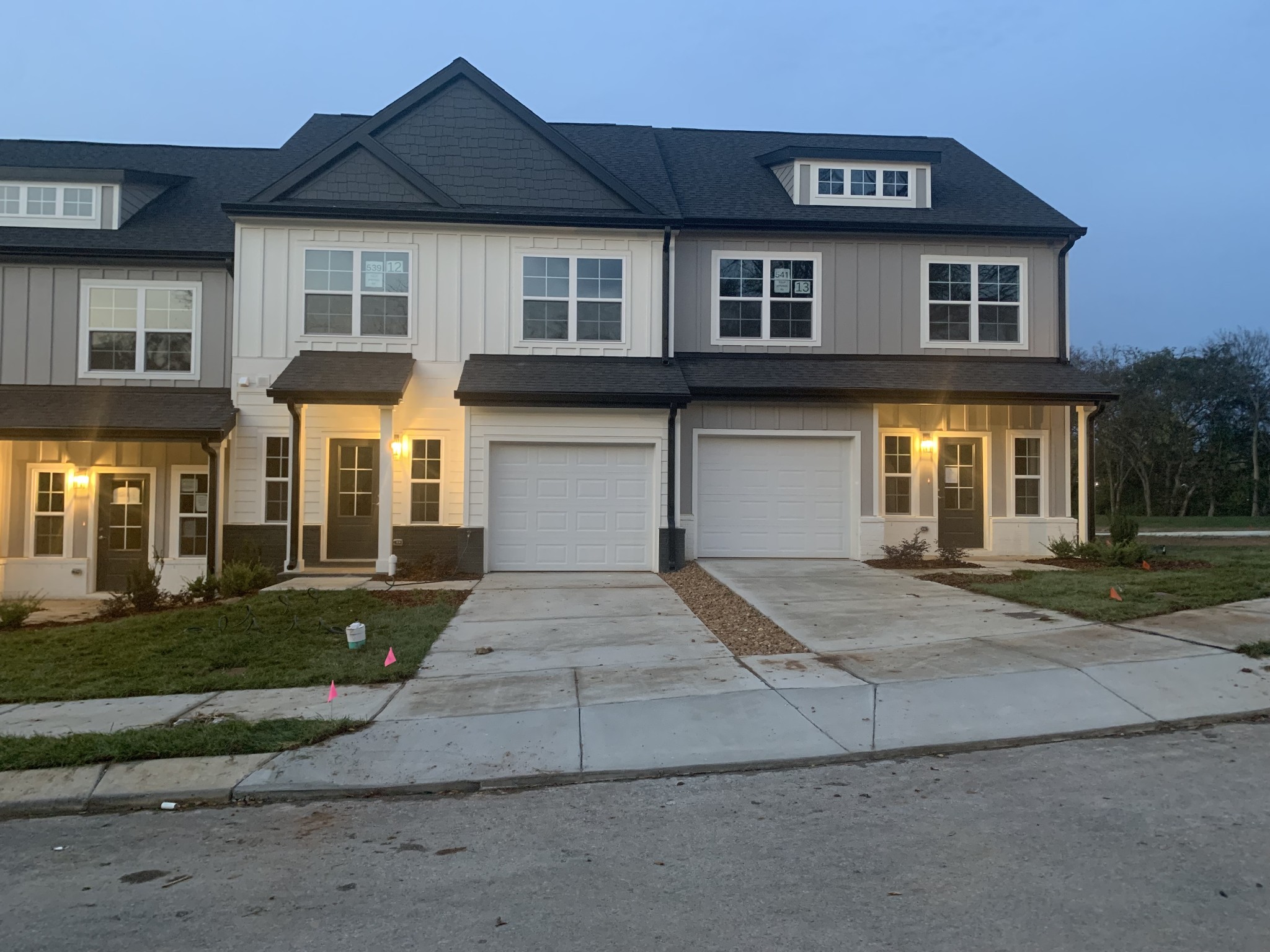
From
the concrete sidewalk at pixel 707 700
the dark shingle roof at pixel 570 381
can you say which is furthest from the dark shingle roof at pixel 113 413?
the concrete sidewalk at pixel 707 700

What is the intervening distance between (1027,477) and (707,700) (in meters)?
11.6

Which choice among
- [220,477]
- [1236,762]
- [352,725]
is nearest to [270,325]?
[220,477]

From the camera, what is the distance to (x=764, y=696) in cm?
696

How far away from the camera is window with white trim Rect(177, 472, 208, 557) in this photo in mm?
16188

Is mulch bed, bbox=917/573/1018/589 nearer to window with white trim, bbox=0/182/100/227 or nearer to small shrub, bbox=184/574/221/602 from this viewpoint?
small shrub, bbox=184/574/221/602

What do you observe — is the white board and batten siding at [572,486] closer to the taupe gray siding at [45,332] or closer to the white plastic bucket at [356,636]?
the white plastic bucket at [356,636]

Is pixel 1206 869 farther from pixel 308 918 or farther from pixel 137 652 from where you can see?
pixel 137 652

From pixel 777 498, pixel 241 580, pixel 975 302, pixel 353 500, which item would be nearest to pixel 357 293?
pixel 353 500

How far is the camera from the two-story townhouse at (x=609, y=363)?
1445 centimetres

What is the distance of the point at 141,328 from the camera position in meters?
15.7

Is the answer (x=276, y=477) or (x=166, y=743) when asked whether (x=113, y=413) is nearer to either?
(x=276, y=477)

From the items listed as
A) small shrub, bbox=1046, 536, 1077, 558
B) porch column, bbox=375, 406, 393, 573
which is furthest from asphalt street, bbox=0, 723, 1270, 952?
small shrub, bbox=1046, 536, 1077, 558

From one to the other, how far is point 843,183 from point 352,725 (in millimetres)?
14402

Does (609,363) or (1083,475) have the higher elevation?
(609,363)
